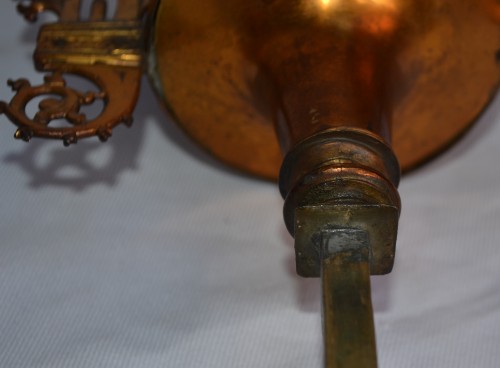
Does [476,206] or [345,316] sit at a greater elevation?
[345,316]

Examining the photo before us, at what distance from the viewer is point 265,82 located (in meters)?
0.96

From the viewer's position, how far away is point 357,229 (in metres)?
0.80

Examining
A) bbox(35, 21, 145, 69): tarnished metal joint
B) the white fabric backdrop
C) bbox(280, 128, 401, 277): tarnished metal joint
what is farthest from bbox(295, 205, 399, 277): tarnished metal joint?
bbox(35, 21, 145, 69): tarnished metal joint

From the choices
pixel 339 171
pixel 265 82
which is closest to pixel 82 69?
pixel 265 82

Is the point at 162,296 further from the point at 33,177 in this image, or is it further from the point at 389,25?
the point at 389,25

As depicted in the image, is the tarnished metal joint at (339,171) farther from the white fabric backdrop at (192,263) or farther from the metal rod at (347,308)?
the white fabric backdrop at (192,263)

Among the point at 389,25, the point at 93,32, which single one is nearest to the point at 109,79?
the point at 93,32

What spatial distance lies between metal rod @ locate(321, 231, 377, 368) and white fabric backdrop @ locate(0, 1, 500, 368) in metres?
0.17

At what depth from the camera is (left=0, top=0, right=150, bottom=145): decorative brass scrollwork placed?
95cm

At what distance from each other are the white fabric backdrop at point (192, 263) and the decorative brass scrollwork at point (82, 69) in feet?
0.41

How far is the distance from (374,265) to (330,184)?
8cm

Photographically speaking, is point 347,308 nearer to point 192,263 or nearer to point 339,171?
point 339,171

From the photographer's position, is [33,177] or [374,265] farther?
[33,177]

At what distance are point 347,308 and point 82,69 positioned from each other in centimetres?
40
